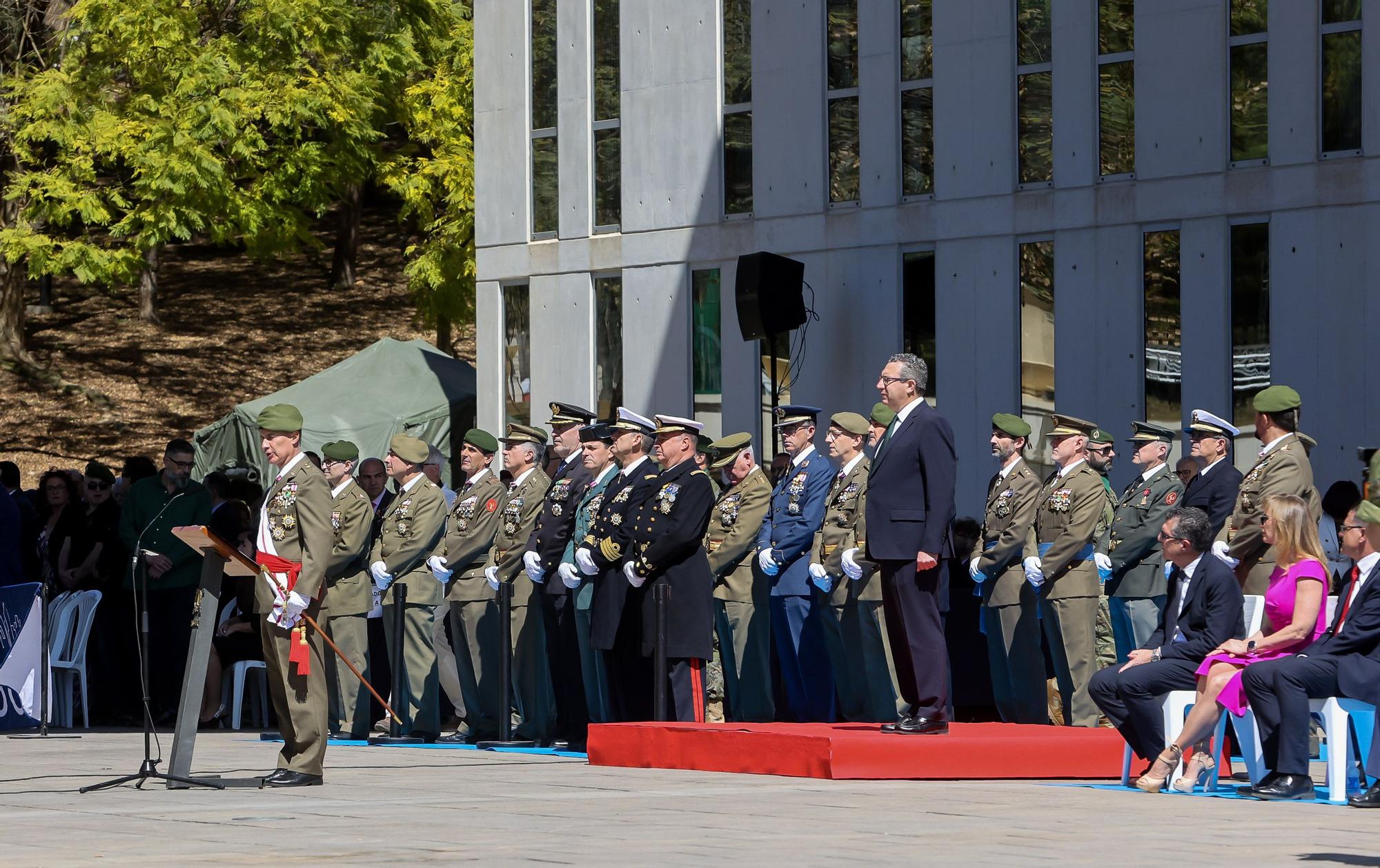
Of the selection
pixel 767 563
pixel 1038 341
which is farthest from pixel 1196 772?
pixel 1038 341

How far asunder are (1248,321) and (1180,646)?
10.2 meters

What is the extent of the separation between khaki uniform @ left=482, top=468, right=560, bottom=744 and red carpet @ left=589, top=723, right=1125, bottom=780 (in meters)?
1.82

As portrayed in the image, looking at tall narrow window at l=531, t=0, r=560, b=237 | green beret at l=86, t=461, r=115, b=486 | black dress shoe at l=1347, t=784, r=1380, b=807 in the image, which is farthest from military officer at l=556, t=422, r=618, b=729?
tall narrow window at l=531, t=0, r=560, b=237

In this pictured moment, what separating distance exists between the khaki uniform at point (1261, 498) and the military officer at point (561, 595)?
12.6 feet

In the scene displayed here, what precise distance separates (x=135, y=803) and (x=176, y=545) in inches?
266

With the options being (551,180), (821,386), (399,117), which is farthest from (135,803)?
(399,117)

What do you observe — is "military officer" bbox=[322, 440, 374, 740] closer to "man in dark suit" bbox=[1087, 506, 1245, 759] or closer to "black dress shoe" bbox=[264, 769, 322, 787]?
"black dress shoe" bbox=[264, 769, 322, 787]

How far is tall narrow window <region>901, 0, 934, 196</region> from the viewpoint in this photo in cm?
2269

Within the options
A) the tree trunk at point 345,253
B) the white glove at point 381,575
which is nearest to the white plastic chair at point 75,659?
the white glove at point 381,575

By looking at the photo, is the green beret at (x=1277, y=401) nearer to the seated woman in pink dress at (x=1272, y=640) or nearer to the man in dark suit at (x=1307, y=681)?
the seated woman in pink dress at (x=1272, y=640)

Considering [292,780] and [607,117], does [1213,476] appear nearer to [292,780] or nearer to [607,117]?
[292,780]

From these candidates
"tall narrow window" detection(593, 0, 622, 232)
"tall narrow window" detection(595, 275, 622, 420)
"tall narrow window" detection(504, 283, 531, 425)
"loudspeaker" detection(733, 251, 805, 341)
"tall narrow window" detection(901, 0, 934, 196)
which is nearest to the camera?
"loudspeaker" detection(733, 251, 805, 341)

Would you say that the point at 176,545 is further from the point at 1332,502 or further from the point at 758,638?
the point at 1332,502

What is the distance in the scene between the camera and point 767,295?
21000mm
